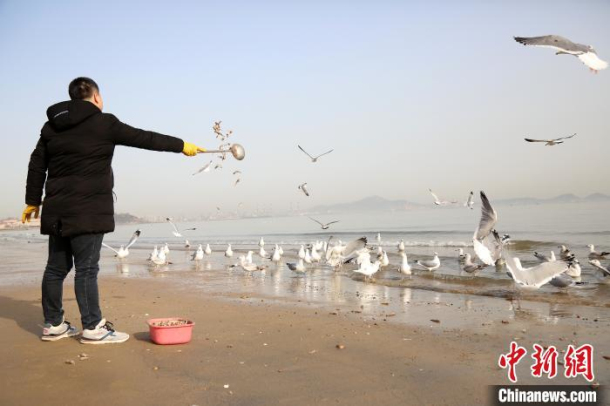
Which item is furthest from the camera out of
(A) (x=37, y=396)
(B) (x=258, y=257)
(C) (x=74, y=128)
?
(B) (x=258, y=257)

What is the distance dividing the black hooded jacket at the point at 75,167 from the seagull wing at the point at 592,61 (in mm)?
5462

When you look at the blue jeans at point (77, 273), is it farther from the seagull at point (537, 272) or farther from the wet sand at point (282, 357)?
the seagull at point (537, 272)

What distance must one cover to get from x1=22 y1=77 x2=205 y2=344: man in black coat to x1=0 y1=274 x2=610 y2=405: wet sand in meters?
0.36

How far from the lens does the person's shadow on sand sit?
5.39 metres

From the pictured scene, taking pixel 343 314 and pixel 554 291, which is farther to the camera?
pixel 554 291

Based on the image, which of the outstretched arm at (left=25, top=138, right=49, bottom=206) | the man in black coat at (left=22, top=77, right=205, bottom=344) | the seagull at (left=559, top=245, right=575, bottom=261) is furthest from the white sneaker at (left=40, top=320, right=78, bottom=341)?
the seagull at (left=559, top=245, right=575, bottom=261)

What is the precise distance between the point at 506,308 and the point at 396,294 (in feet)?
6.82

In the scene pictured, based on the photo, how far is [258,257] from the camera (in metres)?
19.0

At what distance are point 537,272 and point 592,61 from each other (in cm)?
340

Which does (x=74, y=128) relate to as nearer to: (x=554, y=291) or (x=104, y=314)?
(x=104, y=314)

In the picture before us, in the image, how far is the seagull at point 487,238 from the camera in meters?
7.95

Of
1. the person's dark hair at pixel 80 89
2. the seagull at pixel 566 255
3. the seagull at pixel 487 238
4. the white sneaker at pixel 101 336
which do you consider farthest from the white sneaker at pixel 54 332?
the seagull at pixel 566 255

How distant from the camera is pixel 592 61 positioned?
6258 millimetres

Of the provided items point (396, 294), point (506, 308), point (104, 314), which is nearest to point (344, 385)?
point (104, 314)
